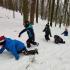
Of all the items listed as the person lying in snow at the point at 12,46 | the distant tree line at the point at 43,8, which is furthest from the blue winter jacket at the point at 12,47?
the distant tree line at the point at 43,8

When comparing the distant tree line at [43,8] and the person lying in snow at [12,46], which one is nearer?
the person lying in snow at [12,46]

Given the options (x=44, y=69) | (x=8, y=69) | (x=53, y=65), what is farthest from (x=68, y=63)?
(x=8, y=69)

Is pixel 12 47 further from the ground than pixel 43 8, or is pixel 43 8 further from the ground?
pixel 12 47

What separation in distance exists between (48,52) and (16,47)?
1846mm

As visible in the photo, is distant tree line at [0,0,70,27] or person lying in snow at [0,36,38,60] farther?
distant tree line at [0,0,70,27]

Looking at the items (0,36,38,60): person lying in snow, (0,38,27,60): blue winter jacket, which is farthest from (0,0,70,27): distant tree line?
(0,38,27,60): blue winter jacket

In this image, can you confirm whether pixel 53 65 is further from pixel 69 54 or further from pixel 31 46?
pixel 31 46

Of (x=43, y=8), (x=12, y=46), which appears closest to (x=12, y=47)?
(x=12, y=46)

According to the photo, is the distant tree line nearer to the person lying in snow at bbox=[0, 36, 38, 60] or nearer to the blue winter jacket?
the person lying in snow at bbox=[0, 36, 38, 60]

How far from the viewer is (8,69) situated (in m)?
7.79

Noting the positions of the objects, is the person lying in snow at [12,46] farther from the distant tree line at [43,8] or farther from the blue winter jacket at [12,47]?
the distant tree line at [43,8]

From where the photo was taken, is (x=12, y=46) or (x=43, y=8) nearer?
(x=12, y=46)

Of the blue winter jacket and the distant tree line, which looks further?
the distant tree line

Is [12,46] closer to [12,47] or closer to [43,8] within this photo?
[12,47]
